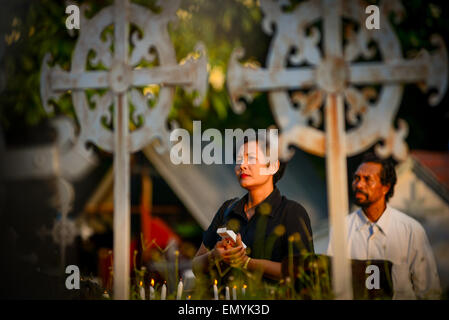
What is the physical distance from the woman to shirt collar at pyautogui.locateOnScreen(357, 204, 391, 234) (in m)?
0.35

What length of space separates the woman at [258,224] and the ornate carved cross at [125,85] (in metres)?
0.55

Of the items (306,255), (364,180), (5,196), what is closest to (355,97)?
(364,180)

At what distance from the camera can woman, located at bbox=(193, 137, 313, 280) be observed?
10.0 feet

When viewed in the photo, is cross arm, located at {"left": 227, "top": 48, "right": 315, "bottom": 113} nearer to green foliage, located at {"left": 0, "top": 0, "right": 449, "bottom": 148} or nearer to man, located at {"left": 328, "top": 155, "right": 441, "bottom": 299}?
green foliage, located at {"left": 0, "top": 0, "right": 449, "bottom": 148}

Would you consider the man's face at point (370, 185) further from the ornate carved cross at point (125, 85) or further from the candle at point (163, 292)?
the candle at point (163, 292)

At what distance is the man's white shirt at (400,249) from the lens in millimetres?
3045

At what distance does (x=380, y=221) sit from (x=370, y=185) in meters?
0.23

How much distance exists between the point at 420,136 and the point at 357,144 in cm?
128

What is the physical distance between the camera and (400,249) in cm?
308

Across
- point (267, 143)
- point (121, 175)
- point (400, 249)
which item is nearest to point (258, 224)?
point (267, 143)

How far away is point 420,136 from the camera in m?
4.16

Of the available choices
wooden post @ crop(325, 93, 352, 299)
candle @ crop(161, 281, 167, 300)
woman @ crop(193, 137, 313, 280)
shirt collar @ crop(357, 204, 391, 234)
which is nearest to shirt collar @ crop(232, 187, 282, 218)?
woman @ crop(193, 137, 313, 280)

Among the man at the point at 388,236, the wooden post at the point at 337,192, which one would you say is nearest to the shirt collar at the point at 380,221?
the man at the point at 388,236

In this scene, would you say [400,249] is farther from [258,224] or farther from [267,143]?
[267,143]
